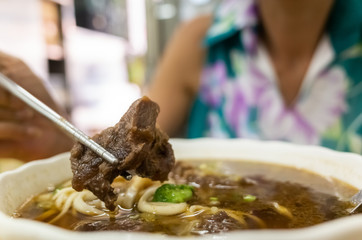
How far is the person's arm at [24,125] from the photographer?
159 cm

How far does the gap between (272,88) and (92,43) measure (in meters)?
6.07

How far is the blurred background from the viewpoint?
4.89m

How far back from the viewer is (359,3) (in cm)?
231

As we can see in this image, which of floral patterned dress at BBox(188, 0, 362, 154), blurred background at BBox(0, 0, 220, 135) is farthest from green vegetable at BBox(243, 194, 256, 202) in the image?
blurred background at BBox(0, 0, 220, 135)

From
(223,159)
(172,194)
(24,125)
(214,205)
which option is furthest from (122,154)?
(24,125)

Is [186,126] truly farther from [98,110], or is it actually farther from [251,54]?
[98,110]

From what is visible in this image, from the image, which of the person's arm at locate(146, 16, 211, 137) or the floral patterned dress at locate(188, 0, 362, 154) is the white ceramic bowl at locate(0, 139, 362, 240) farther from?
the person's arm at locate(146, 16, 211, 137)

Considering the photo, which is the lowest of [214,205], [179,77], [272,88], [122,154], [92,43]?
[214,205]

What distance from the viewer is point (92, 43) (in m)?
7.76

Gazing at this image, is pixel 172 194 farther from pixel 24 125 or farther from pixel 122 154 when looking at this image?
pixel 24 125

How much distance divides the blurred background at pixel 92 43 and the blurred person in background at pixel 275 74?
5.19ft

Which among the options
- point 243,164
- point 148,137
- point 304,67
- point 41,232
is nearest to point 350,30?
point 304,67

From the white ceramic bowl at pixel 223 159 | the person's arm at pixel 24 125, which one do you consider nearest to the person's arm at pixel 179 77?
the person's arm at pixel 24 125

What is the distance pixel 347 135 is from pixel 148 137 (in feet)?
5.91
